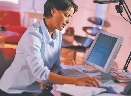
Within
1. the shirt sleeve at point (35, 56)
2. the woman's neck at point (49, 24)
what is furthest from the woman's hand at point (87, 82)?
the woman's neck at point (49, 24)

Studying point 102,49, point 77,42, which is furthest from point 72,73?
point 77,42

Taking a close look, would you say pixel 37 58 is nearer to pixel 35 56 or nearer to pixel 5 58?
pixel 35 56

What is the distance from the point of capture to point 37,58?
170cm

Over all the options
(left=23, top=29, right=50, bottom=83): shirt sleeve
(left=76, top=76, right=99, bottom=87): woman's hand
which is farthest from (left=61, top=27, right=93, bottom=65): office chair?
(left=76, top=76, right=99, bottom=87): woman's hand

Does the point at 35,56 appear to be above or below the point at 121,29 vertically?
above

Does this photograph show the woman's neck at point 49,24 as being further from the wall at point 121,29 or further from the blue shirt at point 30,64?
the wall at point 121,29

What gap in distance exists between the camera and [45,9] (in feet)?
6.44

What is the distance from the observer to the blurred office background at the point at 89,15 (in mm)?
5160

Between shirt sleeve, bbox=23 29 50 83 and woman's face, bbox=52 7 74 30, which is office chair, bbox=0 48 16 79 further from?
woman's face, bbox=52 7 74 30

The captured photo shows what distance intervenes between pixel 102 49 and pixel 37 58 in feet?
1.80

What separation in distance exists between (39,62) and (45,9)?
A: 1.55 ft

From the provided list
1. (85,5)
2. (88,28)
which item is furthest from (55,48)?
(85,5)

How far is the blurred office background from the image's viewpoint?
203 inches

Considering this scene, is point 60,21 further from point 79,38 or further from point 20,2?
point 20,2
